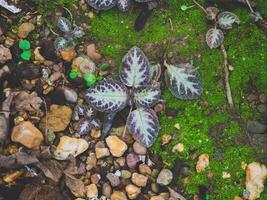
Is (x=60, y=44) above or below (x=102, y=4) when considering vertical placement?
below

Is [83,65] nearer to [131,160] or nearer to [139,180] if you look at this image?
[131,160]

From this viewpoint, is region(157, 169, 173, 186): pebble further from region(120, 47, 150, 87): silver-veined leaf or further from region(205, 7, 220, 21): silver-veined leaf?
region(205, 7, 220, 21): silver-veined leaf

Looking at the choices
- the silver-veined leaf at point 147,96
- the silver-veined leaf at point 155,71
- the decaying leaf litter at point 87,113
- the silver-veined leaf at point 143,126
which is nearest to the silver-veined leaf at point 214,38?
the decaying leaf litter at point 87,113

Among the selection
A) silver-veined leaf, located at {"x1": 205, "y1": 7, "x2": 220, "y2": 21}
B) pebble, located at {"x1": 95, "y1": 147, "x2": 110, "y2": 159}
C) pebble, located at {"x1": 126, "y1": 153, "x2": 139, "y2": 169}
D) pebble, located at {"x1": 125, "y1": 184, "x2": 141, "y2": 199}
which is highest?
silver-veined leaf, located at {"x1": 205, "y1": 7, "x2": 220, "y2": 21}

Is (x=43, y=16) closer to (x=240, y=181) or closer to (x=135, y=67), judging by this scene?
(x=135, y=67)

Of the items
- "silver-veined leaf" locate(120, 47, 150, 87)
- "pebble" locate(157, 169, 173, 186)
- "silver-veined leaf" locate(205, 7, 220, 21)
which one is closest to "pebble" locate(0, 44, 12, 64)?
"silver-veined leaf" locate(120, 47, 150, 87)

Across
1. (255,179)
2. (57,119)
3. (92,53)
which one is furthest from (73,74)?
(255,179)

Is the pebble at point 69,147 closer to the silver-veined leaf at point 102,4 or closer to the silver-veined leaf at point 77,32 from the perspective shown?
the silver-veined leaf at point 77,32
